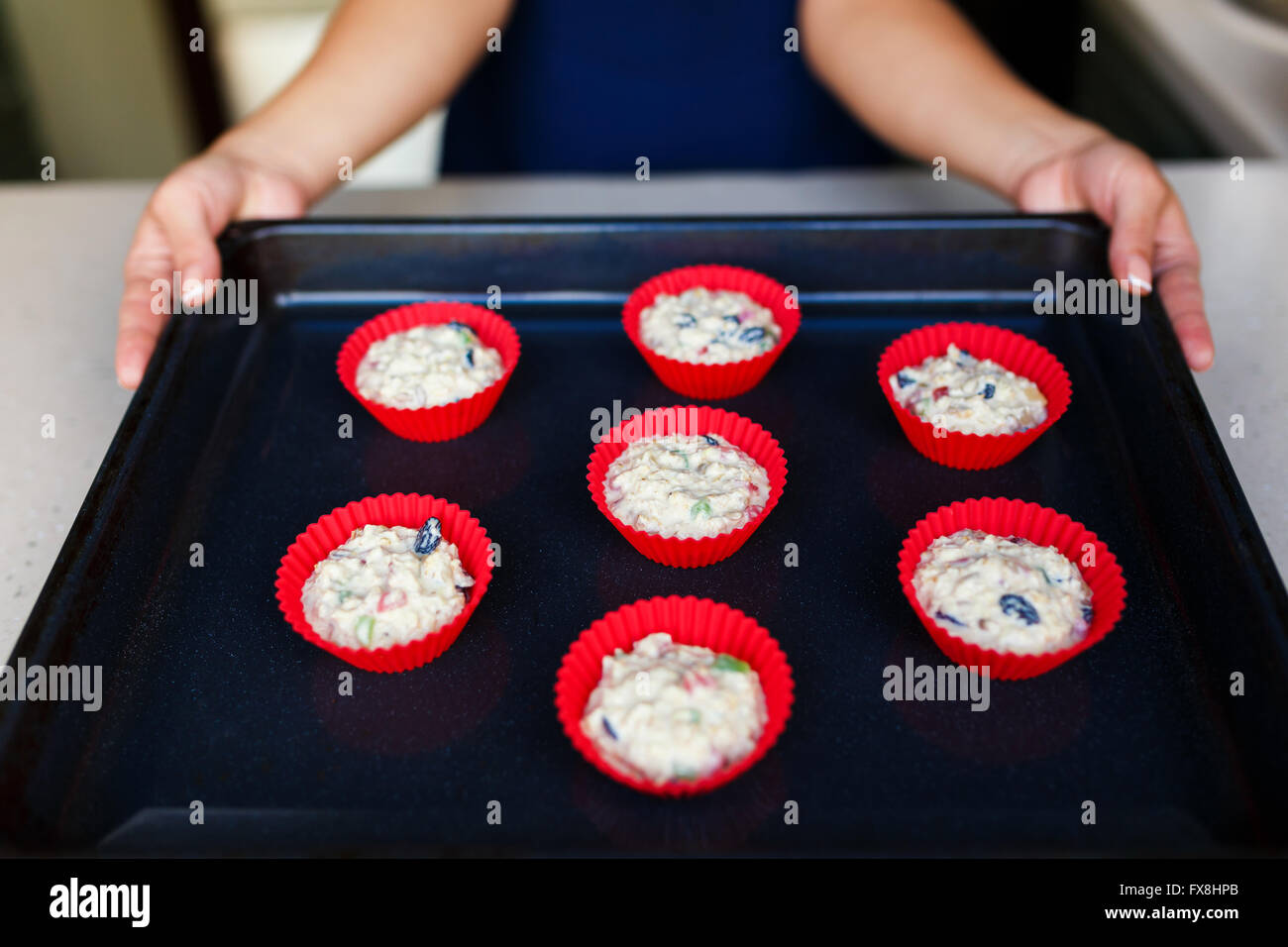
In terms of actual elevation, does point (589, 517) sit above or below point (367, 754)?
above

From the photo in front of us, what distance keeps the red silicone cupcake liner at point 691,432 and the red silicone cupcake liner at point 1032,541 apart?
9.9 inches

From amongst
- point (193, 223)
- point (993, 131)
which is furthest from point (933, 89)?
point (193, 223)

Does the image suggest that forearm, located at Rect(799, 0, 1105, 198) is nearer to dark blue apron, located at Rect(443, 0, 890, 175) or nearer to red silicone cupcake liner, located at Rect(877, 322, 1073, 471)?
dark blue apron, located at Rect(443, 0, 890, 175)

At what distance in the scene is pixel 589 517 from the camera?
179 centimetres

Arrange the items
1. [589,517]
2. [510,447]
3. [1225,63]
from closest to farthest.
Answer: [589,517] < [510,447] < [1225,63]

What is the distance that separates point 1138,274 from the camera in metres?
1.89

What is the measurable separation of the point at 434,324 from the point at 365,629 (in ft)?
2.43

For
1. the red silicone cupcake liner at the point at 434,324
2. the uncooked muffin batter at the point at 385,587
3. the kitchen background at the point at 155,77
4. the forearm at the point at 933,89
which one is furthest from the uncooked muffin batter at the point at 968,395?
the kitchen background at the point at 155,77

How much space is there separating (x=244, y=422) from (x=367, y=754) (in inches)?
30.7

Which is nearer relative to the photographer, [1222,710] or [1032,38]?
[1222,710]

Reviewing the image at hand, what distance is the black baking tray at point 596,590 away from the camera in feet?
4.58

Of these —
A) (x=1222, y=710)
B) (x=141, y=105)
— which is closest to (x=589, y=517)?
(x=1222, y=710)

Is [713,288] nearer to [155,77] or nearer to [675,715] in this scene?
[675,715]
